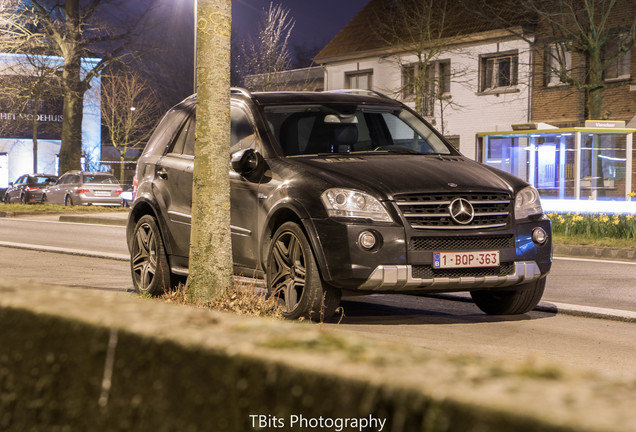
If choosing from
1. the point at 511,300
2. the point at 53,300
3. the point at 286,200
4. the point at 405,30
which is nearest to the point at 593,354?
A: the point at 511,300

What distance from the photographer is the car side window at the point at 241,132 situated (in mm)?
8805

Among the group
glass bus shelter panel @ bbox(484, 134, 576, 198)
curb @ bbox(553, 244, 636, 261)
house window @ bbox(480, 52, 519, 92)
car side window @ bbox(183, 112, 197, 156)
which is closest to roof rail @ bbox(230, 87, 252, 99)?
car side window @ bbox(183, 112, 197, 156)

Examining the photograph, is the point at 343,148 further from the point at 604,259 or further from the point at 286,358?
the point at 604,259

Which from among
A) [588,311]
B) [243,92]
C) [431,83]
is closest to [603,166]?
[431,83]

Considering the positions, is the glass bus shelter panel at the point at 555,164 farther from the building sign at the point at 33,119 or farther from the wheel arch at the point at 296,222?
the building sign at the point at 33,119

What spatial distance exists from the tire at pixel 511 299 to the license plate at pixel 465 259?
75cm

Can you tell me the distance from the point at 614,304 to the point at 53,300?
813 centimetres

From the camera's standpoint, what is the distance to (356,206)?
746cm

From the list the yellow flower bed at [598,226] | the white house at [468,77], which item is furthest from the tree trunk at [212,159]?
the white house at [468,77]

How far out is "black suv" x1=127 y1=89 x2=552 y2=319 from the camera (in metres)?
7.45

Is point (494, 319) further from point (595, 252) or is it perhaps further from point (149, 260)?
point (595, 252)

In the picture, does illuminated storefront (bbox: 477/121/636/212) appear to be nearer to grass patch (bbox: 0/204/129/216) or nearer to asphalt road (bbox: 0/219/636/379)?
asphalt road (bbox: 0/219/636/379)

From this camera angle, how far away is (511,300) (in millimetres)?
8602

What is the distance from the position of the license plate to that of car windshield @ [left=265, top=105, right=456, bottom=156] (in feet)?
5.12
